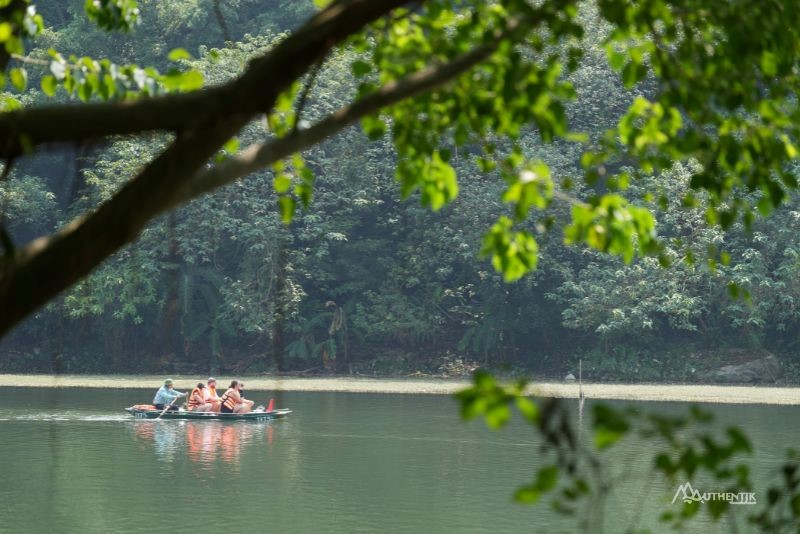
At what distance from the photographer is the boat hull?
24.3 meters

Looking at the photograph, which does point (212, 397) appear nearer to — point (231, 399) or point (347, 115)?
point (231, 399)

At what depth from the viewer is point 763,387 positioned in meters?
33.6

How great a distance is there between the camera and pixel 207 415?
24656mm

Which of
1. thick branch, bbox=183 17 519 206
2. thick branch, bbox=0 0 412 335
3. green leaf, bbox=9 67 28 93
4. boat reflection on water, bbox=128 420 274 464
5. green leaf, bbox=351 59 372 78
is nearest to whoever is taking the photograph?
thick branch, bbox=0 0 412 335

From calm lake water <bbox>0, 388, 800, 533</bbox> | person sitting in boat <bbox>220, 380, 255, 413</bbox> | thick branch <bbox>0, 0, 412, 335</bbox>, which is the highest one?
thick branch <bbox>0, 0, 412, 335</bbox>

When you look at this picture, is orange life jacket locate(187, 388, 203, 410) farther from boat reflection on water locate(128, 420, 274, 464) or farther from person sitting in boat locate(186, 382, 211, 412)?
boat reflection on water locate(128, 420, 274, 464)

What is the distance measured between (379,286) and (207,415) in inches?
600

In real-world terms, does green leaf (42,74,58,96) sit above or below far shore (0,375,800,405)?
above

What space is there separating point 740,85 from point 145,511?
11546 millimetres

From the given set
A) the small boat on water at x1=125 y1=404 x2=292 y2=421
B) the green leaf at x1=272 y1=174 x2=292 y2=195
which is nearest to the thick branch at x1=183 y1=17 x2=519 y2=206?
the green leaf at x1=272 y1=174 x2=292 y2=195

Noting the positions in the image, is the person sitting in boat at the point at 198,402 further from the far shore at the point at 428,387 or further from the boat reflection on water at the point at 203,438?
the far shore at the point at 428,387

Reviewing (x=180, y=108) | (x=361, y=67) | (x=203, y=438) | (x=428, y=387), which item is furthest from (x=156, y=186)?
(x=428, y=387)

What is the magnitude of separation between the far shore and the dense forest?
1.83 metres

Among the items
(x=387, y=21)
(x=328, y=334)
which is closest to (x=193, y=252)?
(x=328, y=334)
